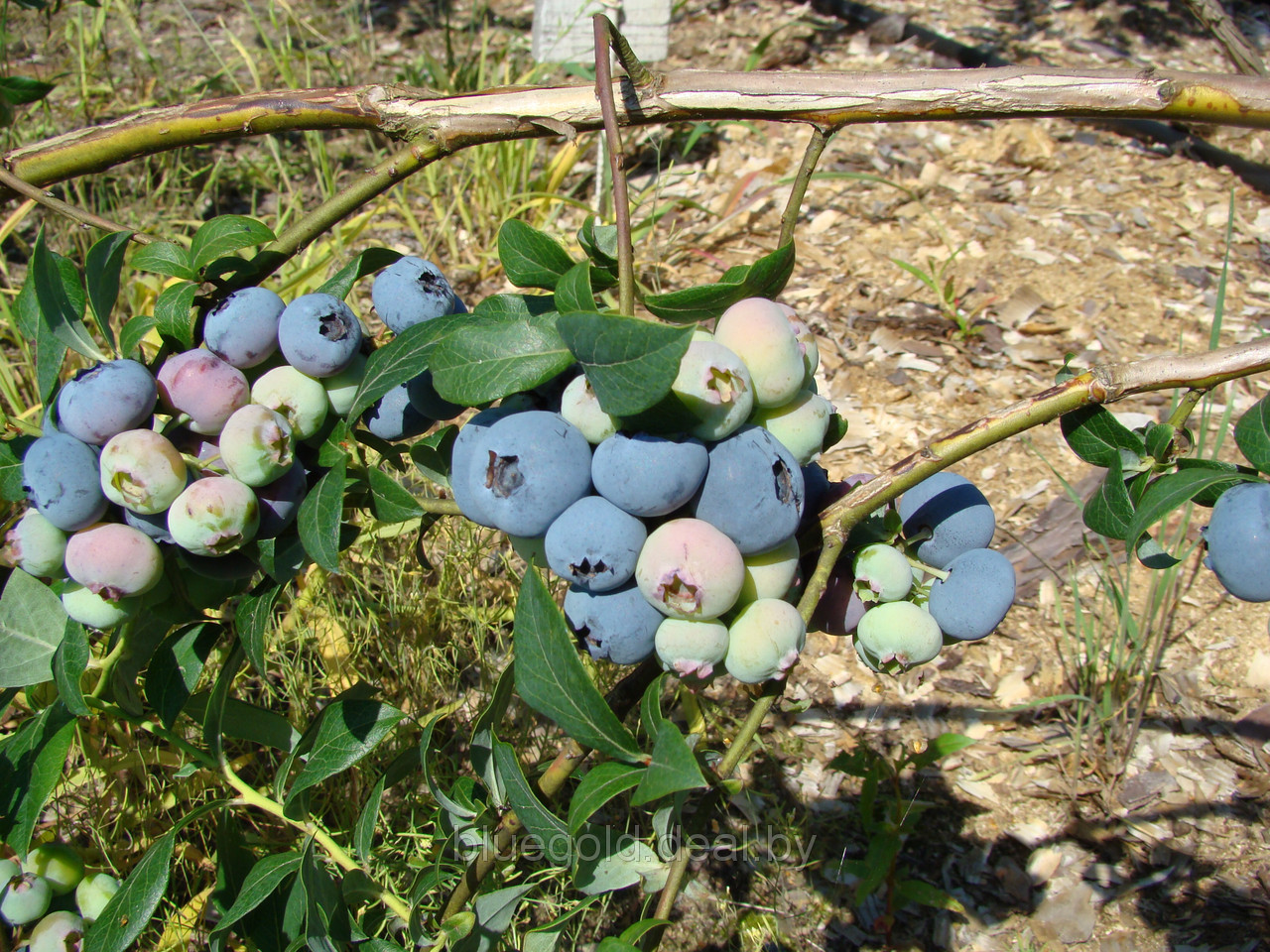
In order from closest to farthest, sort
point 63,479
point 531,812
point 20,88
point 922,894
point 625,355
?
point 625,355 → point 63,479 → point 531,812 → point 20,88 → point 922,894

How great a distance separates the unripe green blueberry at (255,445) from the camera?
61cm

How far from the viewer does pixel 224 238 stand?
69cm

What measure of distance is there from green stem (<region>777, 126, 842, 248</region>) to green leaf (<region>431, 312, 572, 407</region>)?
196 mm

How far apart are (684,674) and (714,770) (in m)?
0.13

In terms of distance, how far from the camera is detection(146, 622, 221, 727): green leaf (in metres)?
0.79

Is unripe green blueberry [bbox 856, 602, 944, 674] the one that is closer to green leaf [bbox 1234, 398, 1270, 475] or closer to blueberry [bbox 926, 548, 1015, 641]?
blueberry [bbox 926, 548, 1015, 641]

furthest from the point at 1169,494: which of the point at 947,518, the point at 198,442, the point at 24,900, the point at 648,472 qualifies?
the point at 24,900

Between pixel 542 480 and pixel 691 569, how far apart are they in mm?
107

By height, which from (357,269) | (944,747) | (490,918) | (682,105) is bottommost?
(944,747)

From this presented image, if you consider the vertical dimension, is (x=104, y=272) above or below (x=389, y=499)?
above

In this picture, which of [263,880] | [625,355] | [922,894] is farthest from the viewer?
[922,894]

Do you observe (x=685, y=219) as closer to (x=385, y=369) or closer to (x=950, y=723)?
(x=950, y=723)

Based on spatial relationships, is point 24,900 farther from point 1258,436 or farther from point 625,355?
point 1258,436

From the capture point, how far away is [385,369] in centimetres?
65
